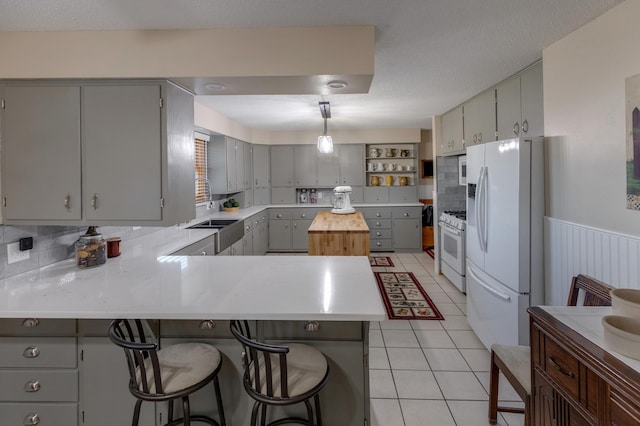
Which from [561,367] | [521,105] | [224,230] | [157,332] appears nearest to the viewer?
[561,367]

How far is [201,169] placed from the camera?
5.05 meters

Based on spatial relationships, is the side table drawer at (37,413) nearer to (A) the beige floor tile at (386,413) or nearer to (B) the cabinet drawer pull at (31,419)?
(B) the cabinet drawer pull at (31,419)

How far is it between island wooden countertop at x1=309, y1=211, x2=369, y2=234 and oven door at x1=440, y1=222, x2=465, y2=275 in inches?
45.0

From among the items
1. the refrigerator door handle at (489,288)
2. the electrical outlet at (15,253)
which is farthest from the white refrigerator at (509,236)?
the electrical outlet at (15,253)

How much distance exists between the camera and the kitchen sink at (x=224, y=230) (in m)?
3.92

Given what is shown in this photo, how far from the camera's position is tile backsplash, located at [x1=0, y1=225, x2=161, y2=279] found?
2.07 meters

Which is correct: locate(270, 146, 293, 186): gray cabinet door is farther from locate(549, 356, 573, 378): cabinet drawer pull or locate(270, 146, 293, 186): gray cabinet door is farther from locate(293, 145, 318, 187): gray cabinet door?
locate(549, 356, 573, 378): cabinet drawer pull

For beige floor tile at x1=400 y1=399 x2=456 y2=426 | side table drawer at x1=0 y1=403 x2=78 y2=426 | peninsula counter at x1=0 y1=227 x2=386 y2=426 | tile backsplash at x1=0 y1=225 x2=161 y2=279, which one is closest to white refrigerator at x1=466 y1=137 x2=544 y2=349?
beige floor tile at x1=400 y1=399 x2=456 y2=426

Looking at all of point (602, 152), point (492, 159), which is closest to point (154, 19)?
point (492, 159)

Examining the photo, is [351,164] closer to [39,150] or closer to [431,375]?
[431,375]

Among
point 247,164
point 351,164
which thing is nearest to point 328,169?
point 351,164

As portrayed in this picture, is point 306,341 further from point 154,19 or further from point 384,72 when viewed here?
point 384,72

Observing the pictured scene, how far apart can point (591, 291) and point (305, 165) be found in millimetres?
5590

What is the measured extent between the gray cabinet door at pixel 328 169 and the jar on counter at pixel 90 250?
4.91 metres
